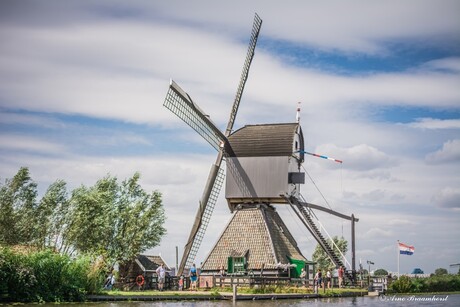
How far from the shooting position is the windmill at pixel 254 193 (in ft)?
131

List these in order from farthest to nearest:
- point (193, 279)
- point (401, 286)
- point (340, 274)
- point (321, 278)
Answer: point (401, 286), point (340, 274), point (321, 278), point (193, 279)

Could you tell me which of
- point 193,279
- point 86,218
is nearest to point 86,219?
point 86,218

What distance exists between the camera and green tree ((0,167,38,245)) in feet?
A: 152

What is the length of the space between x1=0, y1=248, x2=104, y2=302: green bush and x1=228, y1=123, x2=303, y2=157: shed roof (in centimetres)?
1583

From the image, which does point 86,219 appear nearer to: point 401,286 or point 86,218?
point 86,218

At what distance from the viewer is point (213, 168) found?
4153 centimetres

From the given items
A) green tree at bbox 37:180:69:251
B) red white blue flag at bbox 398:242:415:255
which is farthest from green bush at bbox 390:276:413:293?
green tree at bbox 37:180:69:251

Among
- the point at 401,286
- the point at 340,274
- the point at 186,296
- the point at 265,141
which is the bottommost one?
the point at 186,296

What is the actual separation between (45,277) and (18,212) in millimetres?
23017

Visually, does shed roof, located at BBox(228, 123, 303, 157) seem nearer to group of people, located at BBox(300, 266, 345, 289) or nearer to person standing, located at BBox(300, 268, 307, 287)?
person standing, located at BBox(300, 268, 307, 287)

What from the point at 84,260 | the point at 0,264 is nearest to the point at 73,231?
the point at 84,260

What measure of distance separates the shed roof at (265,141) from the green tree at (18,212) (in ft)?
51.4

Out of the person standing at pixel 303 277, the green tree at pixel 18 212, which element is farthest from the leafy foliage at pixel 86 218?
the person standing at pixel 303 277

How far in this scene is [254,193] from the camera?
41156 millimetres
